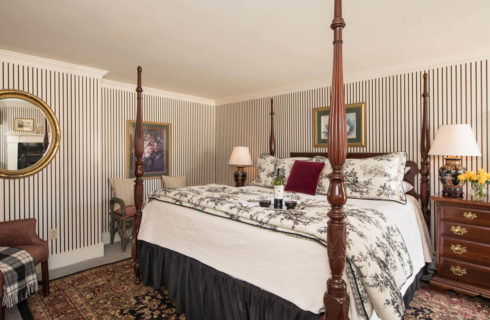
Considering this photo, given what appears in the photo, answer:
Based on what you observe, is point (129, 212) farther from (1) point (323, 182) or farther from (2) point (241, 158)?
(1) point (323, 182)

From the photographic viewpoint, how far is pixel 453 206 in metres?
2.57

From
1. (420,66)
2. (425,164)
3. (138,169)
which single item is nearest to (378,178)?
(425,164)

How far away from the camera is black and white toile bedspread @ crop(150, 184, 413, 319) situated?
1514mm

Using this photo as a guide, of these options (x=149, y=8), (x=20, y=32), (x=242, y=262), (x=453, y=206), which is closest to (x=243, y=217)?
(x=242, y=262)

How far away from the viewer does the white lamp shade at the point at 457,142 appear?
2.58 m

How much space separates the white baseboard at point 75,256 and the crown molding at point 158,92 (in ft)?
7.23

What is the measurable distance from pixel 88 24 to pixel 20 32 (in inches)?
27.4

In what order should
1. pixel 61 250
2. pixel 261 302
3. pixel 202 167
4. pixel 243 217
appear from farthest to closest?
pixel 202 167
pixel 61 250
pixel 243 217
pixel 261 302

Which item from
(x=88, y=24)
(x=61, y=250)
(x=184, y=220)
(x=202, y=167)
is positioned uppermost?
(x=88, y=24)

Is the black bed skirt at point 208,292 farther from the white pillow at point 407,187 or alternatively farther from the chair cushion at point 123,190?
the chair cushion at point 123,190

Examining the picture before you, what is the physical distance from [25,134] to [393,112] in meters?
4.18

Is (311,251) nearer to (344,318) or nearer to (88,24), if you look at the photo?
(344,318)

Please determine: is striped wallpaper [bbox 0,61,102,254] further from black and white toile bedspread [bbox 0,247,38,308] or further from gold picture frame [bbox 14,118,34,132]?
black and white toile bedspread [bbox 0,247,38,308]

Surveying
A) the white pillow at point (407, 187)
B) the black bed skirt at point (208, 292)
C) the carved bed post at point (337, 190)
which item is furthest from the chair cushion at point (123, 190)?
the white pillow at point (407, 187)
